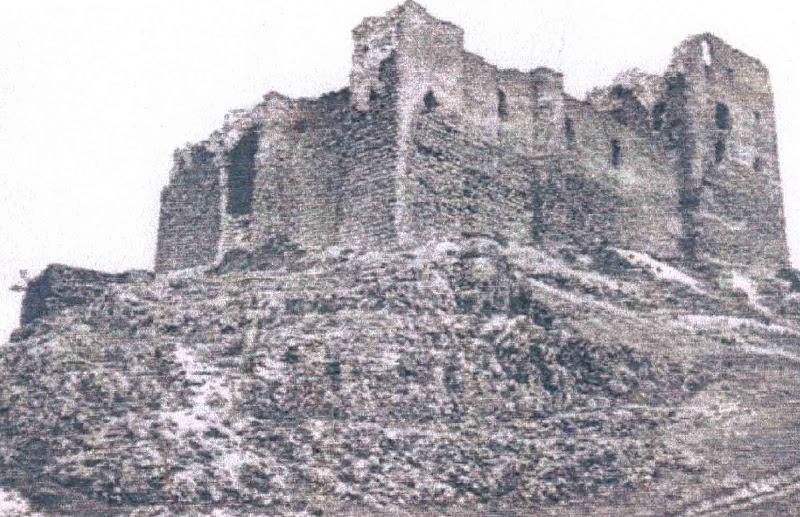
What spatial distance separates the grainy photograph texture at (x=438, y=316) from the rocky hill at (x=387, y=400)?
50 mm

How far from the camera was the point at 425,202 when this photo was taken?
992 inches

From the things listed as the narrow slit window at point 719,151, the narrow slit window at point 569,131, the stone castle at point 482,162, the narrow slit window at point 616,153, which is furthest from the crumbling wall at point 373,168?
the narrow slit window at point 719,151

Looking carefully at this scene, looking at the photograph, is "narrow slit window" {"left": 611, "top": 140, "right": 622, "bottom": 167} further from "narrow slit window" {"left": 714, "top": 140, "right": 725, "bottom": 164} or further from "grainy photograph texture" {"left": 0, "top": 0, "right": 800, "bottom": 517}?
"narrow slit window" {"left": 714, "top": 140, "right": 725, "bottom": 164}

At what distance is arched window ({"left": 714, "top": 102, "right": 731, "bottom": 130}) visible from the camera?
3281 centimetres

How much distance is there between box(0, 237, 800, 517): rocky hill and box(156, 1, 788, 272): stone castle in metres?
1.46

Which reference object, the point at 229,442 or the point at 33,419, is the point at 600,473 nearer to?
the point at 229,442

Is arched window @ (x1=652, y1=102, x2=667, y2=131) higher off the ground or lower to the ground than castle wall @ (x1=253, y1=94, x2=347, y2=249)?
higher

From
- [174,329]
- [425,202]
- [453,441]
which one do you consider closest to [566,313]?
[425,202]

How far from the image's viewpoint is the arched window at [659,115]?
106 feet

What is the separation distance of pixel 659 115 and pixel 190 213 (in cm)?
1208

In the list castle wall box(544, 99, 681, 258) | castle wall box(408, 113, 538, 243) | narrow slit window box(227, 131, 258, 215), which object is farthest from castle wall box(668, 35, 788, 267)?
narrow slit window box(227, 131, 258, 215)

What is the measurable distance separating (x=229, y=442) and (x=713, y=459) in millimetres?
8070

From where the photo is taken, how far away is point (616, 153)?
30406 mm

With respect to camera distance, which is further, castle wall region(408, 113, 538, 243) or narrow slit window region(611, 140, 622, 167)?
narrow slit window region(611, 140, 622, 167)
